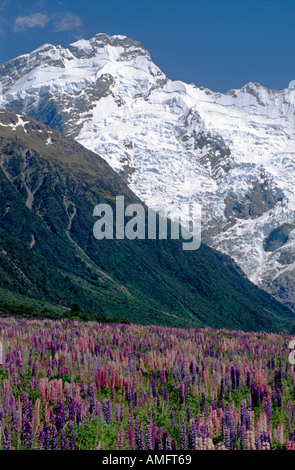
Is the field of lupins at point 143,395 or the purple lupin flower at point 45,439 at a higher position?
the field of lupins at point 143,395

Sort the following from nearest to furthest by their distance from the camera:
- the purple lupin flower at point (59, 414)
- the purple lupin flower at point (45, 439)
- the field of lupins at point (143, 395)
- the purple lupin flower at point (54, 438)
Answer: the purple lupin flower at point (45, 439), the purple lupin flower at point (54, 438), the field of lupins at point (143, 395), the purple lupin flower at point (59, 414)

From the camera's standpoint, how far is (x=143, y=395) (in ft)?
31.1

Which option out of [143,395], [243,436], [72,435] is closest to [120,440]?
[72,435]

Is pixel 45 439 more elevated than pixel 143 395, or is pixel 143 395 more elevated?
pixel 143 395

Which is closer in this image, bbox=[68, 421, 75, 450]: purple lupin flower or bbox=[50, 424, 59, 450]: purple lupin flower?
bbox=[68, 421, 75, 450]: purple lupin flower

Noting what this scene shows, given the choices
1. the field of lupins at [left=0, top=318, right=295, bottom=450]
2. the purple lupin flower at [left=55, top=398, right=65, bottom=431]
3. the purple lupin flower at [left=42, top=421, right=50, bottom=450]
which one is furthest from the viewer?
the purple lupin flower at [left=55, top=398, right=65, bottom=431]

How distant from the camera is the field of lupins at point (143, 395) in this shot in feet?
24.7

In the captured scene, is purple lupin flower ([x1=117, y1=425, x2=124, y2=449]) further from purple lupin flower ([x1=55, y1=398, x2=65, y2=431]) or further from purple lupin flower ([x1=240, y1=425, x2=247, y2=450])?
purple lupin flower ([x1=240, y1=425, x2=247, y2=450])

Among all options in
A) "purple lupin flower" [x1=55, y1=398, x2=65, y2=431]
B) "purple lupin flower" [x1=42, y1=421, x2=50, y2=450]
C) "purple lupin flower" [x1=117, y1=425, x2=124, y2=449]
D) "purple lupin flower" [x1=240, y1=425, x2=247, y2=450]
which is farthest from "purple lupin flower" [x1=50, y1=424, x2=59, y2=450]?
"purple lupin flower" [x1=240, y1=425, x2=247, y2=450]

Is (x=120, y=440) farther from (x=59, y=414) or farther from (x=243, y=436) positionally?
(x=243, y=436)

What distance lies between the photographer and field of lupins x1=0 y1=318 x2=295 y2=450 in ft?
24.7

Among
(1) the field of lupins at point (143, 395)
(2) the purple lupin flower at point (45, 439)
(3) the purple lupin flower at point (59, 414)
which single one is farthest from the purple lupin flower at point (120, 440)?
(3) the purple lupin flower at point (59, 414)

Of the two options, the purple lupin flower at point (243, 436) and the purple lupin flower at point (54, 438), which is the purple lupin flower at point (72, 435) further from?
the purple lupin flower at point (243, 436)
